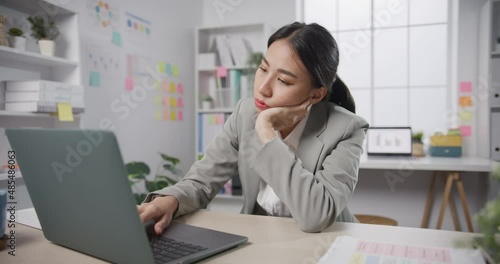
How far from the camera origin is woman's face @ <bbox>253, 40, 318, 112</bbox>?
43.8 inches

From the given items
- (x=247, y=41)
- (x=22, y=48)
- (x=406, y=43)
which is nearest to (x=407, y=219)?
(x=406, y=43)

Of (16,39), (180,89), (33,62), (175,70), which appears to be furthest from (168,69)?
(16,39)

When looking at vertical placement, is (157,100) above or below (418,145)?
above

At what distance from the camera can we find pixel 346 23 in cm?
364

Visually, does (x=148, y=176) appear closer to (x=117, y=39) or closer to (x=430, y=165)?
(x=117, y=39)

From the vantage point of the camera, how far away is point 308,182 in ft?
3.14

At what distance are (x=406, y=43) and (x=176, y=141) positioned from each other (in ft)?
7.44

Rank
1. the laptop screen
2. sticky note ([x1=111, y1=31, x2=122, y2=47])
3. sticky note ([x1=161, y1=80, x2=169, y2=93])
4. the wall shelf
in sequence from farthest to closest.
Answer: sticky note ([x1=161, y1=80, x2=169, y2=93])
the laptop screen
sticky note ([x1=111, y1=31, x2=122, y2=47])
the wall shelf

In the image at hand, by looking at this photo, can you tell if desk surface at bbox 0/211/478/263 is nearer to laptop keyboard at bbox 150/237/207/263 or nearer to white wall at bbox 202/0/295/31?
laptop keyboard at bbox 150/237/207/263

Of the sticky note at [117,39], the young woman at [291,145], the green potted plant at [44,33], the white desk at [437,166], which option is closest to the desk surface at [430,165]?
the white desk at [437,166]

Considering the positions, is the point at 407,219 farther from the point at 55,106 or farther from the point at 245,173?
the point at 55,106

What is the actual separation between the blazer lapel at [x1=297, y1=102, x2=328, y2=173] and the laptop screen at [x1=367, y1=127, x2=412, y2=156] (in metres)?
1.89

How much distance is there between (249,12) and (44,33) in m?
2.17

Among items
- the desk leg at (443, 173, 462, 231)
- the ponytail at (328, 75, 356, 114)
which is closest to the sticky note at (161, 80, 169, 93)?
the ponytail at (328, 75, 356, 114)
